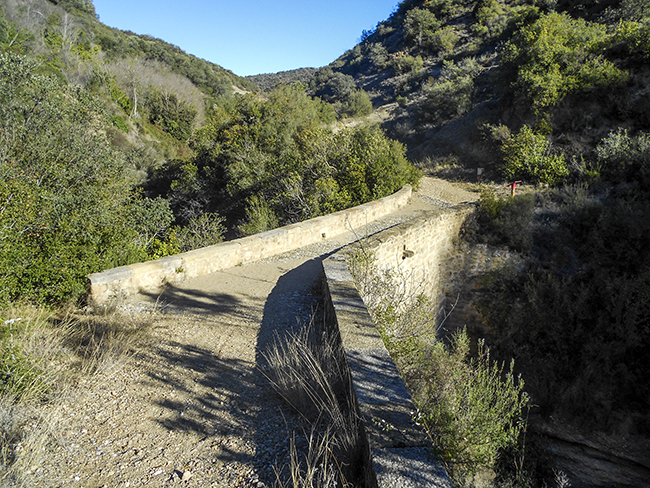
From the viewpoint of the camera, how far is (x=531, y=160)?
12.8 meters

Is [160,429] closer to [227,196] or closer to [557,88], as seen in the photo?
[227,196]

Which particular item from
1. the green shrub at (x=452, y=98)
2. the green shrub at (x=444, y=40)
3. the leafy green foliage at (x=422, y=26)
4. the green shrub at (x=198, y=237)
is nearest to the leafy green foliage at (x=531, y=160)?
the green shrub at (x=452, y=98)

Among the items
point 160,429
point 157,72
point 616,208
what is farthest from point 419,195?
point 157,72

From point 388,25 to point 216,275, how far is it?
4435 centimetres

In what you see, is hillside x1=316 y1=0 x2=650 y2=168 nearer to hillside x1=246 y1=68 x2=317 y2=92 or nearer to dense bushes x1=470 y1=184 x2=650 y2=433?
dense bushes x1=470 y1=184 x2=650 y2=433

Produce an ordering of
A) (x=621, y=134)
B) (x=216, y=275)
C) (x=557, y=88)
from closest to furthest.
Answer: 1. (x=216, y=275)
2. (x=621, y=134)
3. (x=557, y=88)

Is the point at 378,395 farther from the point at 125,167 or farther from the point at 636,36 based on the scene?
the point at 636,36

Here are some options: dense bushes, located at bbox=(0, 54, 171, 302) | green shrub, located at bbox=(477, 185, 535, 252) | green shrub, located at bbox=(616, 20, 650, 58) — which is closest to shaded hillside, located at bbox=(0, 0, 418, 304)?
dense bushes, located at bbox=(0, 54, 171, 302)

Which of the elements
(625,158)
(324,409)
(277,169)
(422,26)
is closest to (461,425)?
(324,409)

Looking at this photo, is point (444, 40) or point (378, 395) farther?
point (444, 40)

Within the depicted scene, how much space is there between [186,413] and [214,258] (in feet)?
12.3

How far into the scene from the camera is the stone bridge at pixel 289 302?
Answer: 231 cm

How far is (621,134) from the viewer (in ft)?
40.0

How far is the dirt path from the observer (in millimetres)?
2342
